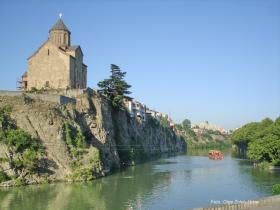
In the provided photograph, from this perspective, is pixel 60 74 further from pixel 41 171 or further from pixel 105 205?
pixel 105 205

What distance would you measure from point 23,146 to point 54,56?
2254 centimetres

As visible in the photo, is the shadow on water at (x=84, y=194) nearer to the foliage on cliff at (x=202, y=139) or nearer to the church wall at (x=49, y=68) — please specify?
the church wall at (x=49, y=68)

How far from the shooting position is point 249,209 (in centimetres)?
2198

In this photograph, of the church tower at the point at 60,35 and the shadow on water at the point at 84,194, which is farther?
the church tower at the point at 60,35

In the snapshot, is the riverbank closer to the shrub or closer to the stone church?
the shrub

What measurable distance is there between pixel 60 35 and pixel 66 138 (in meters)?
23.9

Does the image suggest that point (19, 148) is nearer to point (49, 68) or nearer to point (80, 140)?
point (80, 140)

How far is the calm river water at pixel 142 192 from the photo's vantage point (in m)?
32.7

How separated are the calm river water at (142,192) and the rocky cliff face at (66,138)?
6.96ft

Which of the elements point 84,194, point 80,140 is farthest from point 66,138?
point 84,194

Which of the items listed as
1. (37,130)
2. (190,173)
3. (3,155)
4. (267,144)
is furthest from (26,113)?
(267,144)

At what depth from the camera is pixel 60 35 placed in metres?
65.8

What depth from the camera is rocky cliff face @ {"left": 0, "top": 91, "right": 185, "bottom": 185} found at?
42.9 m

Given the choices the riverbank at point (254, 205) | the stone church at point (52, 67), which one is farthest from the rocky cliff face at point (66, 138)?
the riverbank at point (254, 205)
